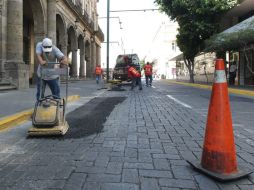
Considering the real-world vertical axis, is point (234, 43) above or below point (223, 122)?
above

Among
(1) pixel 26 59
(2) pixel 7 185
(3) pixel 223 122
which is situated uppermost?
(1) pixel 26 59

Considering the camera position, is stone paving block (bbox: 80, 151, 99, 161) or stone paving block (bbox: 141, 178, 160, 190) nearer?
stone paving block (bbox: 141, 178, 160, 190)

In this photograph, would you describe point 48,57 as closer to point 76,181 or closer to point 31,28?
point 76,181

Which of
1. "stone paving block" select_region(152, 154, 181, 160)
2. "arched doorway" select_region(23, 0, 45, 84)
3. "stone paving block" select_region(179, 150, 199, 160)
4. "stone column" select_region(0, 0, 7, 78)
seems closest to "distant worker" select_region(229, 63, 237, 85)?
"arched doorway" select_region(23, 0, 45, 84)

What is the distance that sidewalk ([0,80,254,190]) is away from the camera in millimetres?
3275

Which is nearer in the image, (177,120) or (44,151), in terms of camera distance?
(44,151)

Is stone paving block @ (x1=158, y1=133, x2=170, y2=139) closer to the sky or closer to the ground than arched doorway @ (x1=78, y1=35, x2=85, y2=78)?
closer to the ground

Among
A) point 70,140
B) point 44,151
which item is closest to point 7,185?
point 44,151

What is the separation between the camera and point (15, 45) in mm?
15773

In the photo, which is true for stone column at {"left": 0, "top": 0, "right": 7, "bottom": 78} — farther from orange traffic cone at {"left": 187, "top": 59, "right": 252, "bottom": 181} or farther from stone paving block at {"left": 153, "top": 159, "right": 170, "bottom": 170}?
orange traffic cone at {"left": 187, "top": 59, "right": 252, "bottom": 181}

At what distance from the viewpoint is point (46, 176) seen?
Answer: 11.4 ft

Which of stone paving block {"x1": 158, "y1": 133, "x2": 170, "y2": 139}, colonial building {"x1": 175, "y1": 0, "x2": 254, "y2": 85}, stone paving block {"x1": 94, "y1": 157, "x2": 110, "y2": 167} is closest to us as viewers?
stone paving block {"x1": 94, "y1": 157, "x2": 110, "y2": 167}

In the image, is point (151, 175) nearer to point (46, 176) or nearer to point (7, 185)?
point (46, 176)

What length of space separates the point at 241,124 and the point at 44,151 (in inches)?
161
